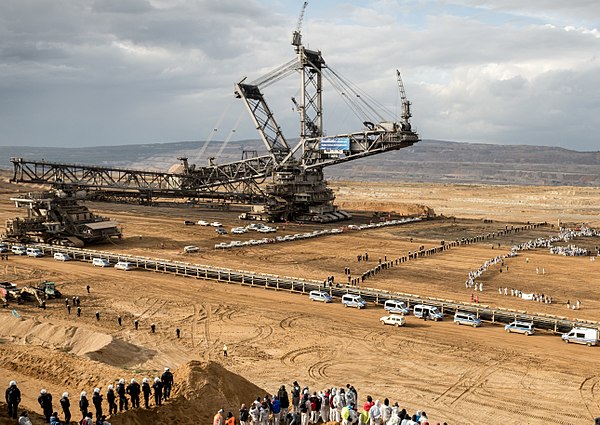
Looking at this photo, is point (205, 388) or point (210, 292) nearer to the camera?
point (205, 388)

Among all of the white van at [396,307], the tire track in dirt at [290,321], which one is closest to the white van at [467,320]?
the white van at [396,307]

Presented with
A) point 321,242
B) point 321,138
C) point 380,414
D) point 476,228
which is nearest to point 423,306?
point 380,414

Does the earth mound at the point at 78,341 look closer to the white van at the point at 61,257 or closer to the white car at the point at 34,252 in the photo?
the white van at the point at 61,257

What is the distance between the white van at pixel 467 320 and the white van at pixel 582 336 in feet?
15.6

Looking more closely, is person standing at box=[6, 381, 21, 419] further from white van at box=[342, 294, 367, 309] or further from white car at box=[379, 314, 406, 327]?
white van at box=[342, 294, 367, 309]

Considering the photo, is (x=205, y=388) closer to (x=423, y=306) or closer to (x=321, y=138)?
(x=423, y=306)

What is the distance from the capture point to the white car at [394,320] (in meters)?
33.9

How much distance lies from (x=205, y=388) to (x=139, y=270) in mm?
32122

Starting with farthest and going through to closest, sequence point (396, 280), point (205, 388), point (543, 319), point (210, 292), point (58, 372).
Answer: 1. point (396, 280)
2. point (210, 292)
3. point (543, 319)
4. point (58, 372)
5. point (205, 388)

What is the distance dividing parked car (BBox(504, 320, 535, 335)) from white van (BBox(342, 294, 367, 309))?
9138 mm

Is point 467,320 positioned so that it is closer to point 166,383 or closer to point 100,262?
point 166,383

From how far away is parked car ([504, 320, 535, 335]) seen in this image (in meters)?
32.7

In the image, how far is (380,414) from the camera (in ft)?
59.4

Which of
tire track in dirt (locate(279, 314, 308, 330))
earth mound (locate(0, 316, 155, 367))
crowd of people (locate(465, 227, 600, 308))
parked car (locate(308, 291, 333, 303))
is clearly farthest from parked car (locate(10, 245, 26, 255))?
crowd of people (locate(465, 227, 600, 308))
